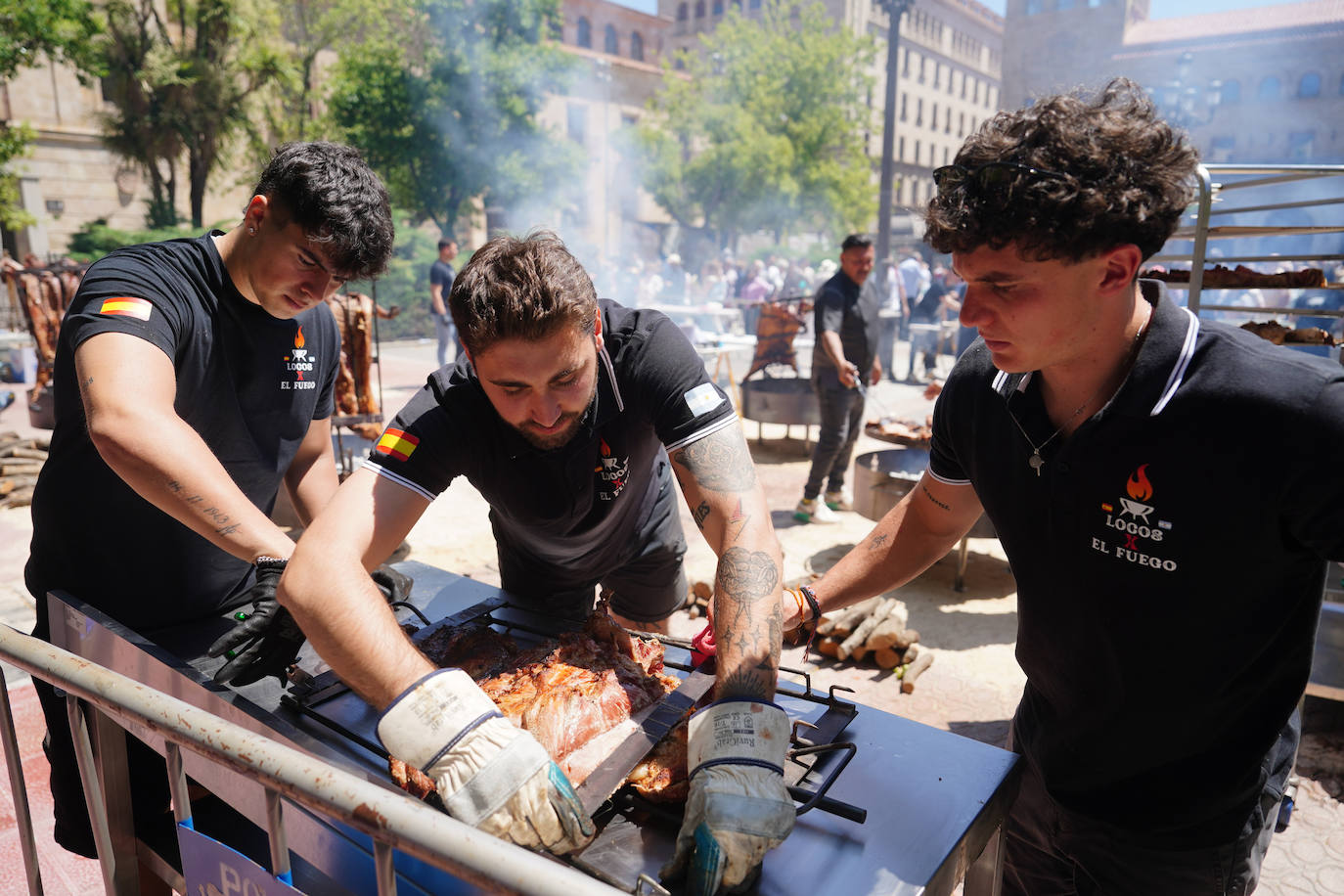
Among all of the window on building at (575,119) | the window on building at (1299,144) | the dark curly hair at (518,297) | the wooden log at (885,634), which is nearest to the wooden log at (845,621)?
the wooden log at (885,634)

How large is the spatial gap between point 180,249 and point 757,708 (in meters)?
2.27

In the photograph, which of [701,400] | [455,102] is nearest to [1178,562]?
[701,400]

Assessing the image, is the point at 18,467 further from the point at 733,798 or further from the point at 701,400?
the point at 733,798

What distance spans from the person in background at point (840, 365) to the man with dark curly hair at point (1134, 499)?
551 cm

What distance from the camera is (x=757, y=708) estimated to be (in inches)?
66.0

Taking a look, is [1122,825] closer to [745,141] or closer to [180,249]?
[180,249]

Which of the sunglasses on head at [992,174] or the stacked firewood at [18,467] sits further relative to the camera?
the stacked firewood at [18,467]

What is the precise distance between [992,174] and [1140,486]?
704 millimetres

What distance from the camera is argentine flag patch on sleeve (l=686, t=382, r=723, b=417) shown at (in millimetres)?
2301

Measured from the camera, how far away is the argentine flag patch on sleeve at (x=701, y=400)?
2.30 m

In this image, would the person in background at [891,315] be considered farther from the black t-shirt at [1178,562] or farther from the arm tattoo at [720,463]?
the black t-shirt at [1178,562]

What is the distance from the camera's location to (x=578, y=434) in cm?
243

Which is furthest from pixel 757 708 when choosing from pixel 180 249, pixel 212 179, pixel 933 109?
pixel 933 109

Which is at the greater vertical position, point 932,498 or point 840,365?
point 932,498
